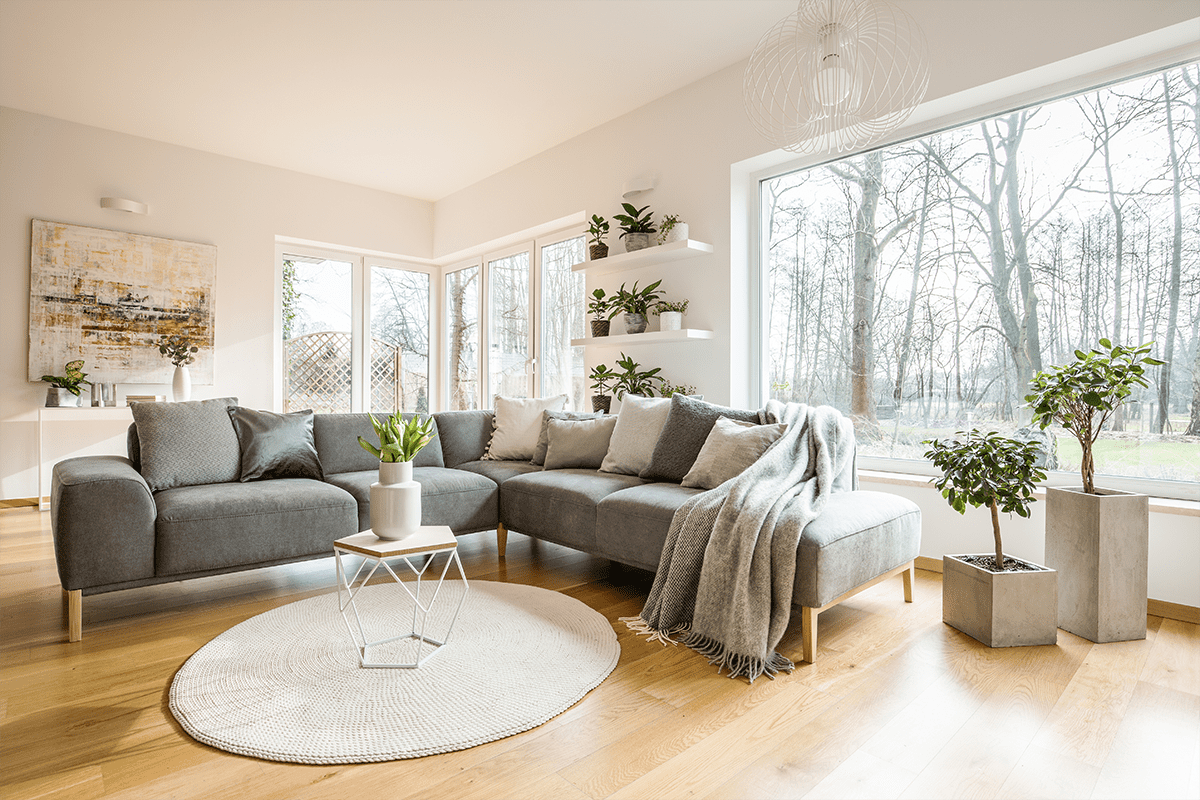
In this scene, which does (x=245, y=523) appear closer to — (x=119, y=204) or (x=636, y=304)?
(x=636, y=304)

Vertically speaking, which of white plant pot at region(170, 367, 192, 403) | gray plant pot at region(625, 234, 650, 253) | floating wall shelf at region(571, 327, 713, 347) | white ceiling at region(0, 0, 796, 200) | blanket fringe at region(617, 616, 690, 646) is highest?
white ceiling at region(0, 0, 796, 200)

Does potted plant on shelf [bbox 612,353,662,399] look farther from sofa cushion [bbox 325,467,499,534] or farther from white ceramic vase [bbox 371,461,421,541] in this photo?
white ceramic vase [bbox 371,461,421,541]

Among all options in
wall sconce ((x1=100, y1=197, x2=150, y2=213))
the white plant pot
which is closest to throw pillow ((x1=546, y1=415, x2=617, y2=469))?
the white plant pot

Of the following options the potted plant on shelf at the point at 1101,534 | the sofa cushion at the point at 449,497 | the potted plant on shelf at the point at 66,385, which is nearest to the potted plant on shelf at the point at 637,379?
the sofa cushion at the point at 449,497

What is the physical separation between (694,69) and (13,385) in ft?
16.6

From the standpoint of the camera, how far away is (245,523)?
8.63 ft

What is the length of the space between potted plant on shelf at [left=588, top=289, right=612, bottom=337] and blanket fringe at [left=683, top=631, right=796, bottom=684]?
2631 millimetres

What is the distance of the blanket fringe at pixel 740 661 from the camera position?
6.73ft

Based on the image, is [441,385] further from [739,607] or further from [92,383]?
Answer: [739,607]

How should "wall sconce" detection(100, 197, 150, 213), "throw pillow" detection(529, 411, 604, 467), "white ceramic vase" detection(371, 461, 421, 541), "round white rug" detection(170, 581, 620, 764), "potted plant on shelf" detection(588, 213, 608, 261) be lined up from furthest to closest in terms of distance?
"wall sconce" detection(100, 197, 150, 213), "potted plant on shelf" detection(588, 213, 608, 261), "throw pillow" detection(529, 411, 604, 467), "white ceramic vase" detection(371, 461, 421, 541), "round white rug" detection(170, 581, 620, 764)

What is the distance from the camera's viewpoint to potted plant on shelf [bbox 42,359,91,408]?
14.9 ft

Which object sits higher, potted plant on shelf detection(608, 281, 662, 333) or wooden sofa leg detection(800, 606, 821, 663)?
potted plant on shelf detection(608, 281, 662, 333)

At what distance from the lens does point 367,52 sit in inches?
149

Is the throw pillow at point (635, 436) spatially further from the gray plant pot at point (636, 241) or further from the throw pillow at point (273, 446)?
the throw pillow at point (273, 446)
